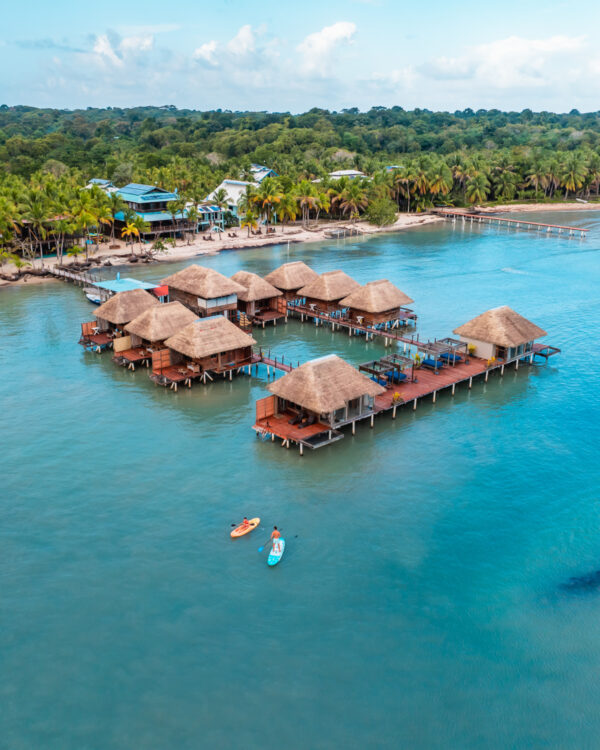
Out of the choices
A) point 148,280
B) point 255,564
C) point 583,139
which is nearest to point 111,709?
point 255,564

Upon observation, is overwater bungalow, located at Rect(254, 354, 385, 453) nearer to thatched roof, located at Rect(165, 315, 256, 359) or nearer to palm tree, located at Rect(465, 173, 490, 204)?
thatched roof, located at Rect(165, 315, 256, 359)

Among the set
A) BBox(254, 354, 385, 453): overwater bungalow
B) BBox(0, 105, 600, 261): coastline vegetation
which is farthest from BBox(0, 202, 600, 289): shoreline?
BBox(254, 354, 385, 453): overwater bungalow

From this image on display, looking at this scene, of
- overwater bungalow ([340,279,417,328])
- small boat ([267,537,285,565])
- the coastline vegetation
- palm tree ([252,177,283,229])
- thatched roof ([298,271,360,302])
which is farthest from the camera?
palm tree ([252,177,283,229])

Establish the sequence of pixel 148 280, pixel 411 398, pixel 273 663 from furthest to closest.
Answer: pixel 148 280
pixel 411 398
pixel 273 663

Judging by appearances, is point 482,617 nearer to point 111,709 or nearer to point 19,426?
point 111,709

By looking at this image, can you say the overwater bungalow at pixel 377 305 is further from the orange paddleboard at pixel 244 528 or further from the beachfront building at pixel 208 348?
the orange paddleboard at pixel 244 528

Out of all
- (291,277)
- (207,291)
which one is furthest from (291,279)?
(207,291)
